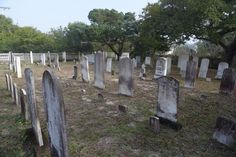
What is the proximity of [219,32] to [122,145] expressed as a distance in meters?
15.4

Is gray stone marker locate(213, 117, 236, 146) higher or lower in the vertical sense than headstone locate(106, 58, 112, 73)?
lower

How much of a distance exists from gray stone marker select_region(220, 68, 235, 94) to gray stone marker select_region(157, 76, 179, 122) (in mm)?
4411

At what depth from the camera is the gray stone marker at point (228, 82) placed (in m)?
9.38

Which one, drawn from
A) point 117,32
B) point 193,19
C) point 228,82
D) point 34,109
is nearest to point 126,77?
point 228,82

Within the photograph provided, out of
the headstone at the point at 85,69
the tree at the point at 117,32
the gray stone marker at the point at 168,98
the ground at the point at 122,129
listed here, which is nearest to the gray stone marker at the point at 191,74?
the ground at the point at 122,129

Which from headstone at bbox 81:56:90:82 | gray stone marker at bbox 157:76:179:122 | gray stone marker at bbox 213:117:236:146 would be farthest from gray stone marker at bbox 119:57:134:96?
gray stone marker at bbox 213:117:236:146

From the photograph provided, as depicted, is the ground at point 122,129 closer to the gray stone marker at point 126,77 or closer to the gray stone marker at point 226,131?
the gray stone marker at point 226,131

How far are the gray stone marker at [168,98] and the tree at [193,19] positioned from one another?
405 inches

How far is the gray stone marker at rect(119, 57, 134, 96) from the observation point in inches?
352

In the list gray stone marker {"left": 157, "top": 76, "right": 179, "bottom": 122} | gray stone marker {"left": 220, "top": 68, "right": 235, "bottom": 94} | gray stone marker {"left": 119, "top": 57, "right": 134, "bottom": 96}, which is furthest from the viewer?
gray stone marker {"left": 220, "top": 68, "right": 235, "bottom": 94}

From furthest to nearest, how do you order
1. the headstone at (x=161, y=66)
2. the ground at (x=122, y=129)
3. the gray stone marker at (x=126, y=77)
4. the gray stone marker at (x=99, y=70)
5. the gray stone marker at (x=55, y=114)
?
the headstone at (x=161, y=66) → the gray stone marker at (x=99, y=70) → the gray stone marker at (x=126, y=77) → the ground at (x=122, y=129) → the gray stone marker at (x=55, y=114)

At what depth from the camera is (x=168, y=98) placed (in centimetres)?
614

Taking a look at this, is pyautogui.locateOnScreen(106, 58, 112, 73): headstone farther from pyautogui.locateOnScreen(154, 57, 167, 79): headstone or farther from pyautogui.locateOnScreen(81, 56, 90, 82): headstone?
pyautogui.locateOnScreen(154, 57, 167, 79): headstone

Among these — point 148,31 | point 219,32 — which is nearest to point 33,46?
point 148,31
